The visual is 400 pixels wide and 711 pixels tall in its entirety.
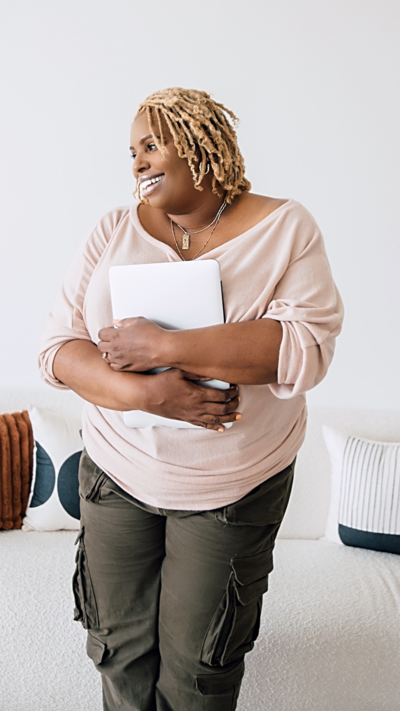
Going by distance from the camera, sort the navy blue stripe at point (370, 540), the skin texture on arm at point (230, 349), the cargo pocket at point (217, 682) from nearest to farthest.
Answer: the skin texture on arm at point (230, 349)
the cargo pocket at point (217, 682)
the navy blue stripe at point (370, 540)

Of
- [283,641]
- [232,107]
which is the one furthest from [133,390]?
[232,107]

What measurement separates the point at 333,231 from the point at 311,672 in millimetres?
1407

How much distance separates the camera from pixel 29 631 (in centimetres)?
150

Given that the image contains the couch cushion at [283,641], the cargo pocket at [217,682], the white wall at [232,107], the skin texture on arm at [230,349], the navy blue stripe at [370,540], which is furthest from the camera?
the white wall at [232,107]

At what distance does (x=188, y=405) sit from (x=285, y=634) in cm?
86

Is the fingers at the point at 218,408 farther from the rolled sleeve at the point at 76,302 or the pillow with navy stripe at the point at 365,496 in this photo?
the pillow with navy stripe at the point at 365,496

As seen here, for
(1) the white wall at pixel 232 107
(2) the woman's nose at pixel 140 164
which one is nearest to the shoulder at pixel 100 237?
(2) the woman's nose at pixel 140 164

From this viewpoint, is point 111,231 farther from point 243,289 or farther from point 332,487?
point 332,487

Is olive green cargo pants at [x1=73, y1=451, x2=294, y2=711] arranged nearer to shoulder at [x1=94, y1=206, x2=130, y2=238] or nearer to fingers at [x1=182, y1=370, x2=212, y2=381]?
fingers at [x1=182, y1=370, x2=212, y2=381]

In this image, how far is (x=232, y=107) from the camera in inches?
86.2

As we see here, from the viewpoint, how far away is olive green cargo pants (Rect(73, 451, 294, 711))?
104 cm

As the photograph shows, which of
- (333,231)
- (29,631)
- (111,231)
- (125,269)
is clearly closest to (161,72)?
(333,231)

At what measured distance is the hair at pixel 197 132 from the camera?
102 cm

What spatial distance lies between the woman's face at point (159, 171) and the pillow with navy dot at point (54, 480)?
3.67 ft
